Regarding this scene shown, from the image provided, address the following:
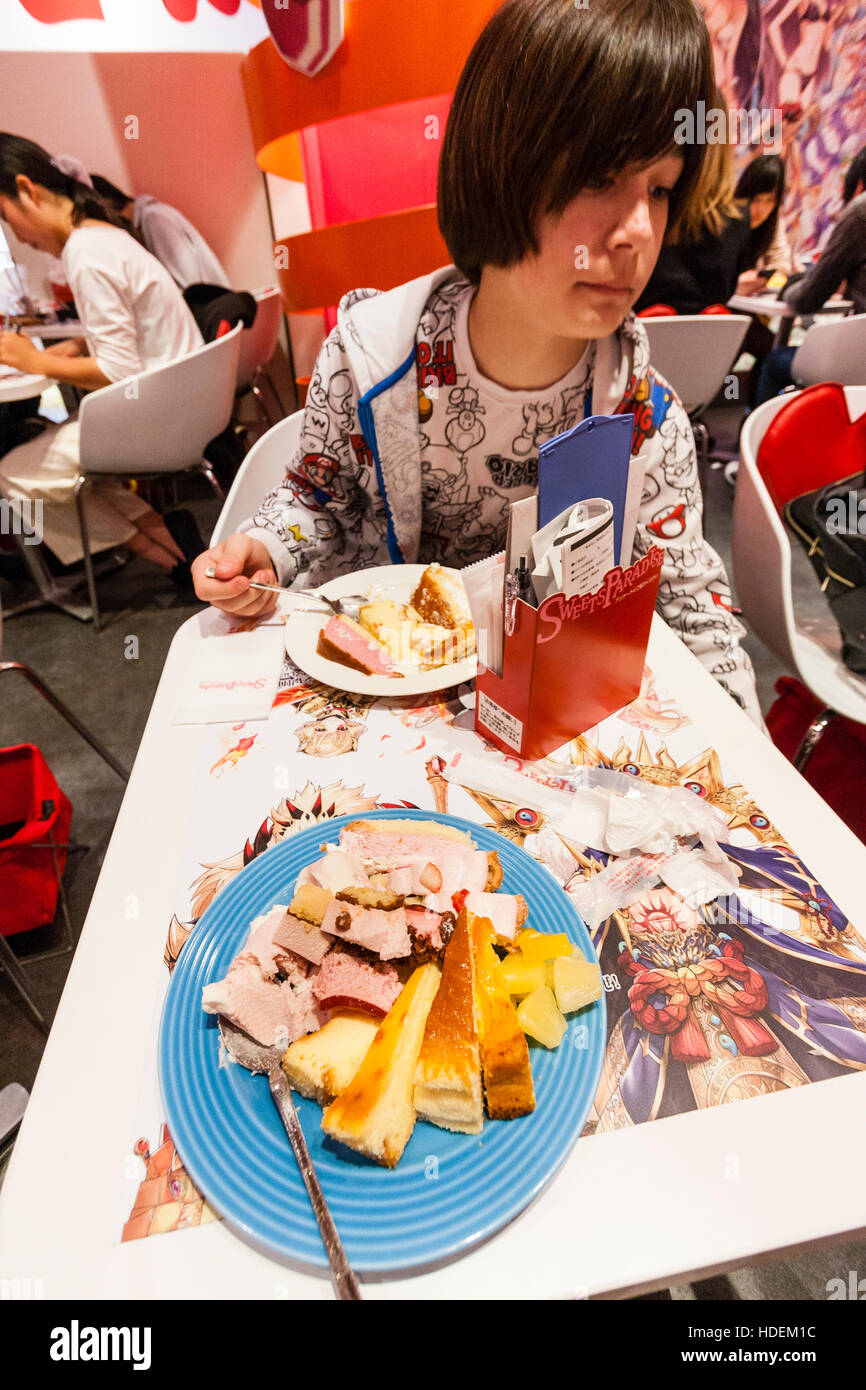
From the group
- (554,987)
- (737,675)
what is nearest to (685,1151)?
(554,987)

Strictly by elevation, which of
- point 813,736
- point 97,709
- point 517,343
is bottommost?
point 97,709

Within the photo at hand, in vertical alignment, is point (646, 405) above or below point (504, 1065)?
above

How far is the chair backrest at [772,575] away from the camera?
1361 mm

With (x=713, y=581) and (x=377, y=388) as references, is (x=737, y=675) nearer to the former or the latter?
(x=713, y=581)

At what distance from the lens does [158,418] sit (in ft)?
Answer: 8.39

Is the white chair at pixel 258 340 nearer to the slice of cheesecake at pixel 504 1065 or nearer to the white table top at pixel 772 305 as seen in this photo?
the white table top at pixel 772 305

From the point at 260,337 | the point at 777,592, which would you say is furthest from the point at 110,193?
the point at 777,592

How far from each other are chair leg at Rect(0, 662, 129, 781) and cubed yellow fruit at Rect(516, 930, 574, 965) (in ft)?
5.00

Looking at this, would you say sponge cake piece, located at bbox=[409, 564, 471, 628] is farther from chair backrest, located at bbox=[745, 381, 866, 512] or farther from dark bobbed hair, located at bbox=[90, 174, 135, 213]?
dark bobbed hair, located at bbox=[90, 174, 135, 213]

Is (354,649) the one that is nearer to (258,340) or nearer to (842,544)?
(842,544)

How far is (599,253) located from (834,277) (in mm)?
3147

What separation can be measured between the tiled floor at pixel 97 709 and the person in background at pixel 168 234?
154cm

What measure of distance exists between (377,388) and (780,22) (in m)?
5.23

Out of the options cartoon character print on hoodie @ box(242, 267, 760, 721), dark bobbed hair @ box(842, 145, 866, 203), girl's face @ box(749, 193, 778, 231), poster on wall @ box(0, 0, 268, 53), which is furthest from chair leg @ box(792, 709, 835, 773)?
dark bobbed hair @ box(842, 145, 866, 203)
